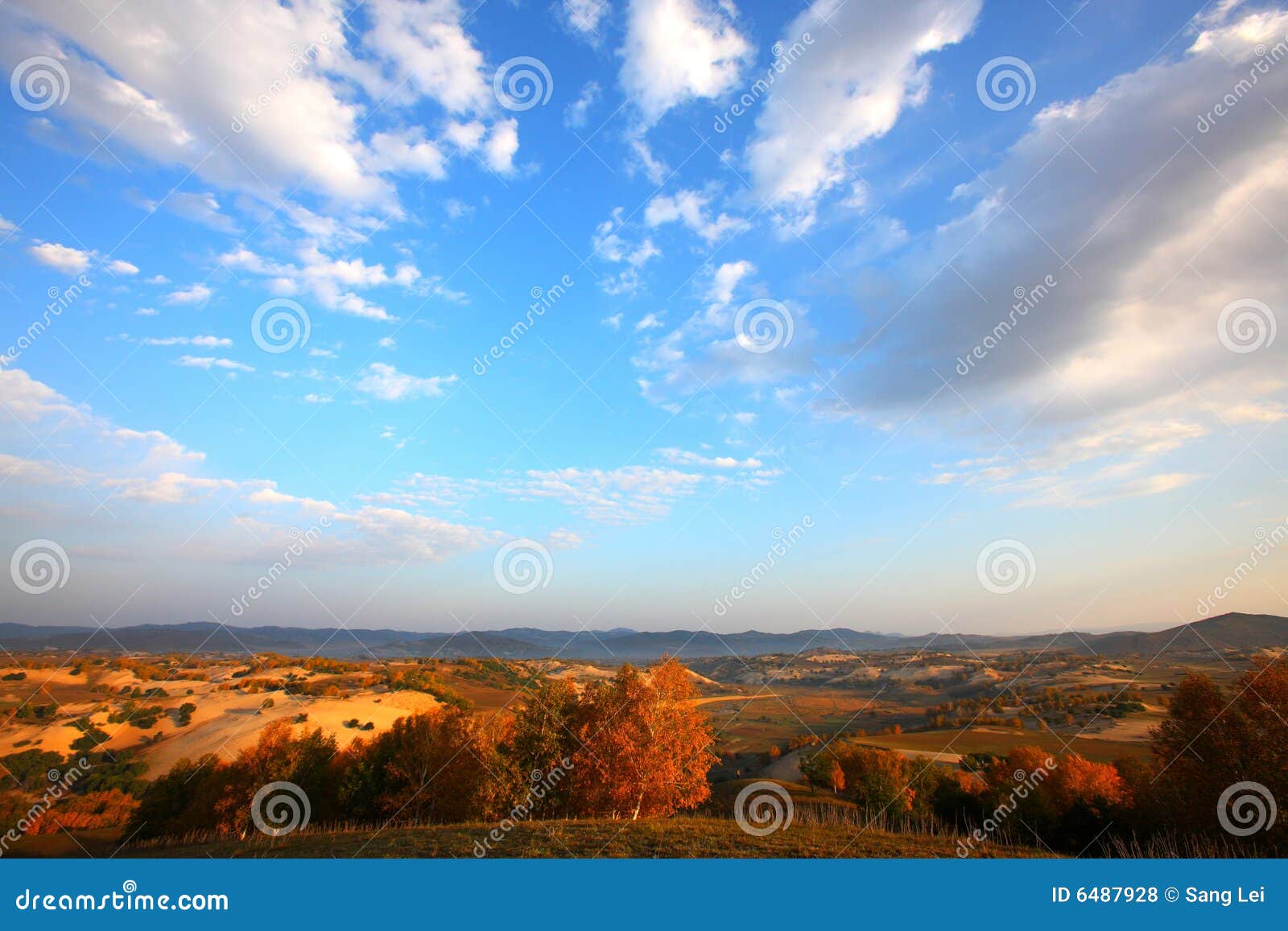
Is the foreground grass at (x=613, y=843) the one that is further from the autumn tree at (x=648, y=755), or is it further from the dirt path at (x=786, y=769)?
the dirt path at (x=786, y=769)

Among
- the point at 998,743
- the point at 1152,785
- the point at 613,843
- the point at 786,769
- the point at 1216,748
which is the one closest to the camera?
the point at 613,843

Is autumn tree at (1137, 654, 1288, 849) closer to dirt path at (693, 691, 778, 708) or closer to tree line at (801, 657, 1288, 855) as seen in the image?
tree line at (801, 657, 1288, 855)

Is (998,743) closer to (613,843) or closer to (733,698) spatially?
(613,843)

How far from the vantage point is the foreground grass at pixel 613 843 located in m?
17.8

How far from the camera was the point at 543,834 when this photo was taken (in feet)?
70.5

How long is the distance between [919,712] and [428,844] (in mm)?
160074

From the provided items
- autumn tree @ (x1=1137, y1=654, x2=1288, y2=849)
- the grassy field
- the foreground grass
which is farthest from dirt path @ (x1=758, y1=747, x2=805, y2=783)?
the foreground grass

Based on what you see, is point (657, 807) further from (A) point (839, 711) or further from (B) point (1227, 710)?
(A) point (839, 711)

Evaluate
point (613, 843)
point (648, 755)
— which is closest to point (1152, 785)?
point (648, 755)

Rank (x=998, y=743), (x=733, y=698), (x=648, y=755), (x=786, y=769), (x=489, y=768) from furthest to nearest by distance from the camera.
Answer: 1. (x=733, y=698)
2. (x=998, y=743)
3. (x=786, y=769)
4. (x=489, y=768)
5. (x=648, y=755)

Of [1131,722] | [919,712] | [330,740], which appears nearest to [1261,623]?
[919,712]

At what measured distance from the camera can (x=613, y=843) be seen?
19094 mm

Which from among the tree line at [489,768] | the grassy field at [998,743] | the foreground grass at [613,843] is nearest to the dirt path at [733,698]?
the grassy field at [998,743]

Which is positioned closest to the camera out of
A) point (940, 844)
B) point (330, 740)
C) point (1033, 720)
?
point (940, 844)
